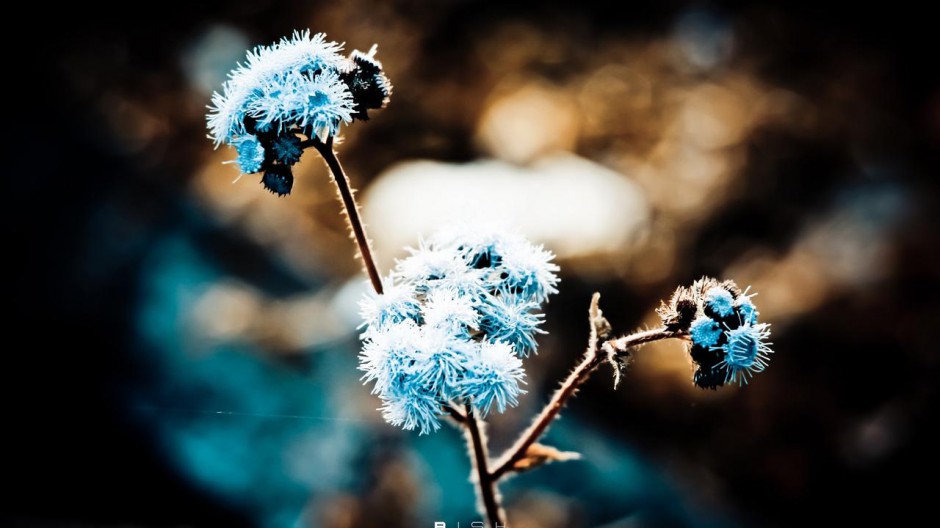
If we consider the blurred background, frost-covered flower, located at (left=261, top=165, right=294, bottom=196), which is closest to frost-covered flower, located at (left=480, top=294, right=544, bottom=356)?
frost-covered flower, located at (left=261, top=165, right=294, bottom=196)

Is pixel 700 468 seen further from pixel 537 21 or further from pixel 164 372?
pixel 537 21

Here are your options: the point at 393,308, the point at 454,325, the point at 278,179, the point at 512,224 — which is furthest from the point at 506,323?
the point at 512,224

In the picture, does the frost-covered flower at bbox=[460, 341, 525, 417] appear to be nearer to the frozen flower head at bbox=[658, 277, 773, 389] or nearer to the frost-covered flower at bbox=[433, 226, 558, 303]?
the frost-covered flower at bbox=[433, 226, 558, 303]

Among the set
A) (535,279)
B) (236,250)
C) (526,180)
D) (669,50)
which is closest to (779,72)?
(669,50)

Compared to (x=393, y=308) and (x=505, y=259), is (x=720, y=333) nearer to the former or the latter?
(x=505, y=259)

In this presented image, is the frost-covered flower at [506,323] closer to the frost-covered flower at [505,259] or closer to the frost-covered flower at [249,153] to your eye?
the frost-covered flower at [505,259]

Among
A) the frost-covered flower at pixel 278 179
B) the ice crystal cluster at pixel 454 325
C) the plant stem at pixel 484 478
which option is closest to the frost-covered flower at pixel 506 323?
the ice crystal cluster at pixel 454 325
